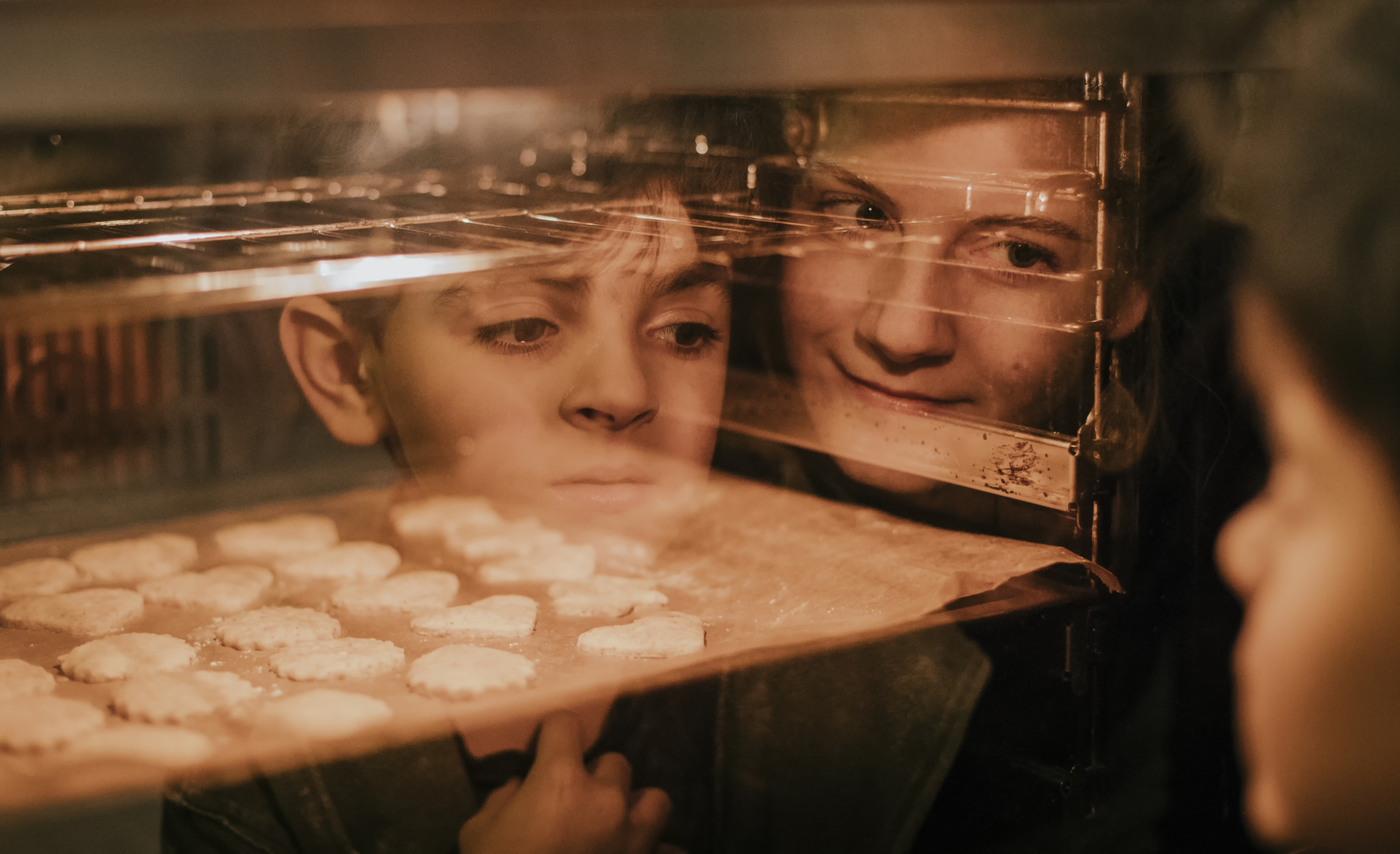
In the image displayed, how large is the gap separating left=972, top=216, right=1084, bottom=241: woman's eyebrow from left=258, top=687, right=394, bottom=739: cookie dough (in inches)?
32.8

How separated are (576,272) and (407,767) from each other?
62 cm

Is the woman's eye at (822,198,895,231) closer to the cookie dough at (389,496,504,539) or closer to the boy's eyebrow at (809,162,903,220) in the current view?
the boy's eyebrow at (809,162,903,220)

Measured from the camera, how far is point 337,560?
1486 mm

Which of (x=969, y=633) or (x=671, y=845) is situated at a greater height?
(x=969, y=633)

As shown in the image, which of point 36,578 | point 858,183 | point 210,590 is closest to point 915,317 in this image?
point 858,183

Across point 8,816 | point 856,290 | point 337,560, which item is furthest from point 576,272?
point 8,816

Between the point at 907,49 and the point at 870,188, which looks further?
the point at 870,188

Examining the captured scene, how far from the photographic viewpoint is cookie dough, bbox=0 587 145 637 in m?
1.24

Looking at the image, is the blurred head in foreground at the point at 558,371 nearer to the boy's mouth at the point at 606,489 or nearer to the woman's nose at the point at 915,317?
the boy's mouth at the point at 606,489

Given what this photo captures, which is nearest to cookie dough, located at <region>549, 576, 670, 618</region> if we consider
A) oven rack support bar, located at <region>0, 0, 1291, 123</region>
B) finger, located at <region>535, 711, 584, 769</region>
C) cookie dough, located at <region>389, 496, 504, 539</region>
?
cookie dough, located at <region>389, 496, 504, 539</region>

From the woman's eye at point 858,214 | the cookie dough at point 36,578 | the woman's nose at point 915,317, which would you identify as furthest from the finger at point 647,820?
the cookie dough at point 36,578

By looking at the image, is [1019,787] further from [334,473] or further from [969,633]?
[334,473]

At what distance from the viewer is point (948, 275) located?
4.17ft

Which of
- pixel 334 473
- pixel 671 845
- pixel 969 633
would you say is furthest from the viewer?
pixel 334 473
